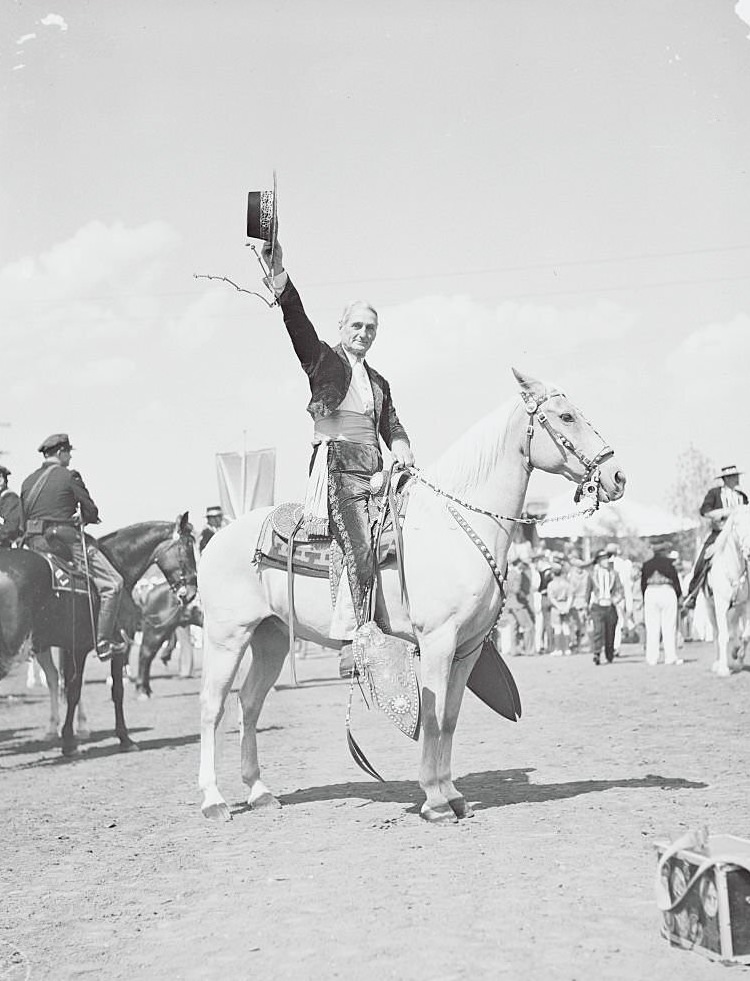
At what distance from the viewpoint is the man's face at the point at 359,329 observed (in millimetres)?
7625

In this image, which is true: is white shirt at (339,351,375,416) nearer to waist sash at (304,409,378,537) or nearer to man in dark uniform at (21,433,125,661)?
waist sash at (304,409,378,537)

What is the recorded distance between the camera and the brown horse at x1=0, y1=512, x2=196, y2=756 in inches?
456

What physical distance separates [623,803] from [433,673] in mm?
1508

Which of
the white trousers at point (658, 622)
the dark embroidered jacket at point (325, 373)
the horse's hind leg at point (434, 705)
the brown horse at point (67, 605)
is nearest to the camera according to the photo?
the dark embroidered jacket at point (325, 373)

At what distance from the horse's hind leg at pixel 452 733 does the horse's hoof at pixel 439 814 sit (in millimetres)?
66

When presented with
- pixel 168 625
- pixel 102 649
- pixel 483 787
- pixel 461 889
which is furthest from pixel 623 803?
pixel 168 625

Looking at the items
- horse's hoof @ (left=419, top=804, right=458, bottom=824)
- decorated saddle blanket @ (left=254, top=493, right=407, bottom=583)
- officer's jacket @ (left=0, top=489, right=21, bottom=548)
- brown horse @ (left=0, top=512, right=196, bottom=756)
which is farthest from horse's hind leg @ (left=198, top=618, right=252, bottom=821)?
officer's jacket @ (left=0, top=489, right=21, bottom=548)

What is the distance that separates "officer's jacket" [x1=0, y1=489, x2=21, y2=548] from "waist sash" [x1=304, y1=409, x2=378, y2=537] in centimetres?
549

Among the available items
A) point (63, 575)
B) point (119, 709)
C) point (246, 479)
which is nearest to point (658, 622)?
point (246, 479)

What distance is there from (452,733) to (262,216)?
337cm

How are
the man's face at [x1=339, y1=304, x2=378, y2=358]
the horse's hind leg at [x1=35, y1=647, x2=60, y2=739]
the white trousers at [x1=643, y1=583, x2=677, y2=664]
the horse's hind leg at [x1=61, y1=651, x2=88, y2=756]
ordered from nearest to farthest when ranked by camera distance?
the man's face at [x1=339, y1=304, x2=378, y2=358]
the horse's hind leg at [x1=61, y1=651, x2=88, y2=756]
the horse's hind leg at [x1=35, y1=647, x2=60, y2=739]
the white trousers at [x1=643, y1=583, x2=677, y2=664]

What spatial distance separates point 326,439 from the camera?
7637 millimetres

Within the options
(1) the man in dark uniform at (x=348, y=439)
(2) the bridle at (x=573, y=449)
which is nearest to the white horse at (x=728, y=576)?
(2) the bridle at (x=573, y=449)

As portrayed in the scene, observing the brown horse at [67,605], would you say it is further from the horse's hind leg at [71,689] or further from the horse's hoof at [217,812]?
the horse's hoof at [217,812]
